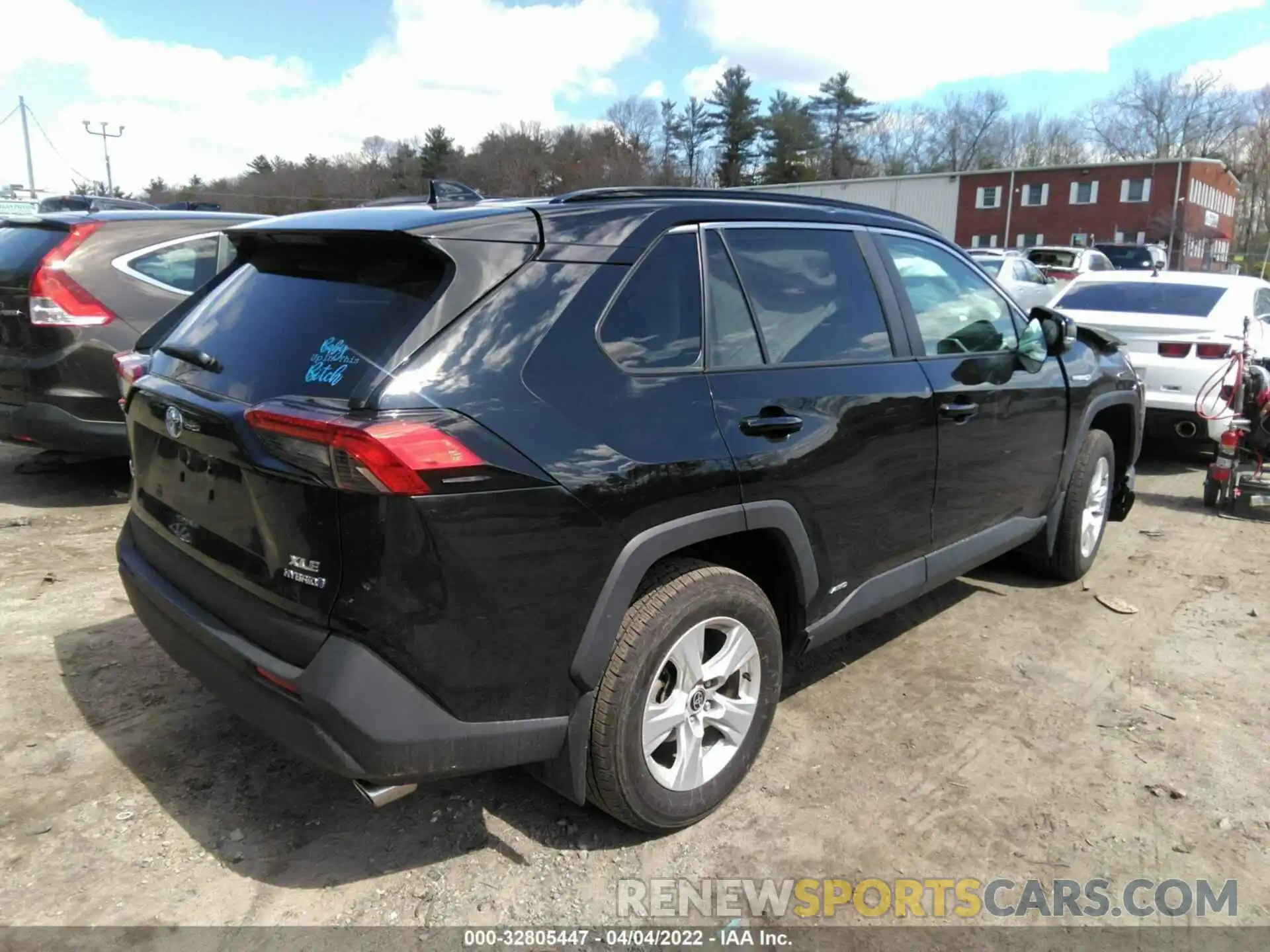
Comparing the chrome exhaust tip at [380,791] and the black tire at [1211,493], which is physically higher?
the chrome exhaust tip at [380,791]

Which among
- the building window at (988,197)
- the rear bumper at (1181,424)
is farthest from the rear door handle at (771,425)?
the building window at (988,197)

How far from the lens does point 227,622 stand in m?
A: 2.49

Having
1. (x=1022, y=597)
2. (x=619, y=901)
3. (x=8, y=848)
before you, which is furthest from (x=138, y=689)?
(x=1022, y=597)

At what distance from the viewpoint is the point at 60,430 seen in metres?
5.41

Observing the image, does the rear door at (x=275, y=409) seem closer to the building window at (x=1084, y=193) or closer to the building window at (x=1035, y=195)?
the building window at (x=1084, y=193)

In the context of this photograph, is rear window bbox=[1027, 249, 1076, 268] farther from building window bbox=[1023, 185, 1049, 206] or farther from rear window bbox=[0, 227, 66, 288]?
building window bbox=[1023, 185, 1049, 206]

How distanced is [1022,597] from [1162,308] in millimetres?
A: 4800

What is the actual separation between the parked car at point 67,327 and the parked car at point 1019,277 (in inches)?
514

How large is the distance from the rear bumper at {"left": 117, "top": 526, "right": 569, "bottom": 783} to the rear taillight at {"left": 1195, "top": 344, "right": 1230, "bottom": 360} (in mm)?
7082

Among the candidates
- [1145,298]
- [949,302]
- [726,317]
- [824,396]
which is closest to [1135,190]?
[1145,298]

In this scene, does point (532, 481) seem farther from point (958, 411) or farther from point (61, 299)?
point (61, 299)

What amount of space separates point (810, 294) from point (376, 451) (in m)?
1.80

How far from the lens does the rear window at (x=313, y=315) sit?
2285mm

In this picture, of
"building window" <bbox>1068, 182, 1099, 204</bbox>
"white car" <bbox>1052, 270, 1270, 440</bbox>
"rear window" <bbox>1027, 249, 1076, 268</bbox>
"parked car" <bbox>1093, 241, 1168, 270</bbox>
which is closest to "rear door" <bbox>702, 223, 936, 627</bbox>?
"white car" <bbox>1052, 270, 1270, 440</bbox>
